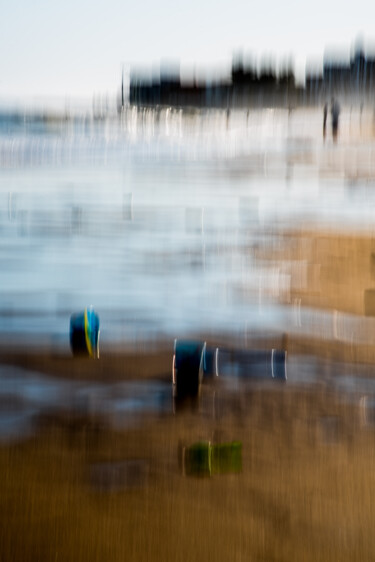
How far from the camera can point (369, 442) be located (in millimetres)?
2896

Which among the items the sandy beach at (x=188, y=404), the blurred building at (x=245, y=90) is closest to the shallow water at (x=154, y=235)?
the sandy beach at (x=188, y=404)

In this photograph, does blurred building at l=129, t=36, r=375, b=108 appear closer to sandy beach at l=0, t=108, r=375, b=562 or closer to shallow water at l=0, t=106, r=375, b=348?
shallow water at l=0, t=106, r=375, b=348

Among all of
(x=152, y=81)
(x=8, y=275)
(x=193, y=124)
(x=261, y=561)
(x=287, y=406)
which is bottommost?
(x=261, y=561)

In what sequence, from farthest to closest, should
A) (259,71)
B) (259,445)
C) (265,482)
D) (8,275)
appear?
1. (259,71)
2. (8,275)
3. (259,445)
4. (265,482)

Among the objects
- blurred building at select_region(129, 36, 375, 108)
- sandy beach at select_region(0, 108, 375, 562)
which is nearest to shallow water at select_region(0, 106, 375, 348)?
sandy beach at select_region(0, 108, 375, 562)

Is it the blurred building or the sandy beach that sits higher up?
the blurred building

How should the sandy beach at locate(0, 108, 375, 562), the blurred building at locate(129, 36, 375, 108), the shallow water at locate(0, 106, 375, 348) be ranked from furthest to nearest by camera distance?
the blurred building at locate(129, 36, 375, 108) < the shallow water at locate(0, 106, 375, 348) < the sandy beach at locate(0, 108, 375, 562)

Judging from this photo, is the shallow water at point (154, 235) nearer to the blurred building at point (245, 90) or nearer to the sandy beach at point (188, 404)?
the sandy beach at point (188, 404)

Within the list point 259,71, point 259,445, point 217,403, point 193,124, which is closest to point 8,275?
point 217,403

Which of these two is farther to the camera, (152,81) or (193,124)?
(152,81)

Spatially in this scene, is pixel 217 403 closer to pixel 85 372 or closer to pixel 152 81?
pixel 85 372

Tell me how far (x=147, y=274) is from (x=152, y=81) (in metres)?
52.3

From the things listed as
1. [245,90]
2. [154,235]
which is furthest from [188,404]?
[245,90]

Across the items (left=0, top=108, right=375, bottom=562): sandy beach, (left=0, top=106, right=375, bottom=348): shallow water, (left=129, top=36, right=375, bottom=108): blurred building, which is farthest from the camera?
(left=129, top=36, right=375, bottom=108): blurred building
